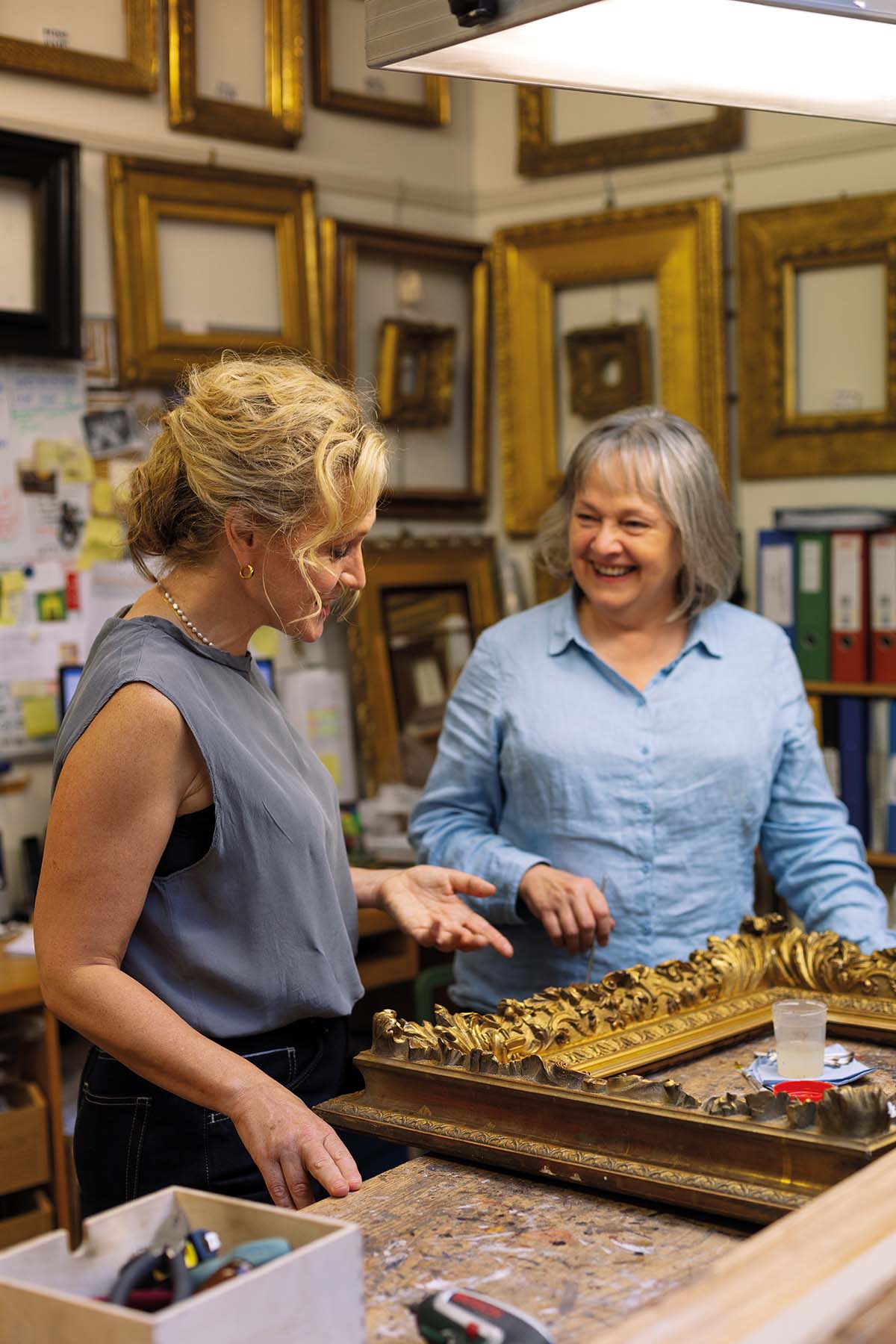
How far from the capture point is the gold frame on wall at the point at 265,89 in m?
3.62

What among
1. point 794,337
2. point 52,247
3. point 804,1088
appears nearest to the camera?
point 804,1088

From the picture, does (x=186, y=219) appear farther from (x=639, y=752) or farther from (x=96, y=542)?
(x=639, y=752)

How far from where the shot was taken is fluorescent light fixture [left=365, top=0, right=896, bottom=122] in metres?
1.31

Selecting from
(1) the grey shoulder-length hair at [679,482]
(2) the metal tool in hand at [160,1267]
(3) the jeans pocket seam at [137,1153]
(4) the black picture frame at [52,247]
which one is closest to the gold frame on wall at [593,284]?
(4) the black picture frame at [52,247]

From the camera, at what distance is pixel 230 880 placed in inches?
63.9

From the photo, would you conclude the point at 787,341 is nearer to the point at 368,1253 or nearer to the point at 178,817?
the point at 178,817

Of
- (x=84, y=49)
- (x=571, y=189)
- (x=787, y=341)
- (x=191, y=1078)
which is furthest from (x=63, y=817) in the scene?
(x=571, y=189)

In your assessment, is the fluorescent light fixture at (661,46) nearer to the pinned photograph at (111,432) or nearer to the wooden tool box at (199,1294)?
the wooden tool box at (199,1294)

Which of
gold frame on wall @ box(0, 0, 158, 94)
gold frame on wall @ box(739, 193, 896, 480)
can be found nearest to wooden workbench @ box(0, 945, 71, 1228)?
gold frame on wall @ box(0, 0, 158, 94)

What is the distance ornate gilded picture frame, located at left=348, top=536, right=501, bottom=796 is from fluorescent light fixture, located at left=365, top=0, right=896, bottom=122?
246cm

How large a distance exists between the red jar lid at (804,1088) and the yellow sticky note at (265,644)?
2424mm

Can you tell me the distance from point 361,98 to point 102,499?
1.38 meters

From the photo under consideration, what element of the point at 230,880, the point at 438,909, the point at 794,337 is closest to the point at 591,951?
the point at 438,909

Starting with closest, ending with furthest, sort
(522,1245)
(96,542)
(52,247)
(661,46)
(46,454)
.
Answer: (522,1245), (661,46), (52,247), (46,454), (96,542)
